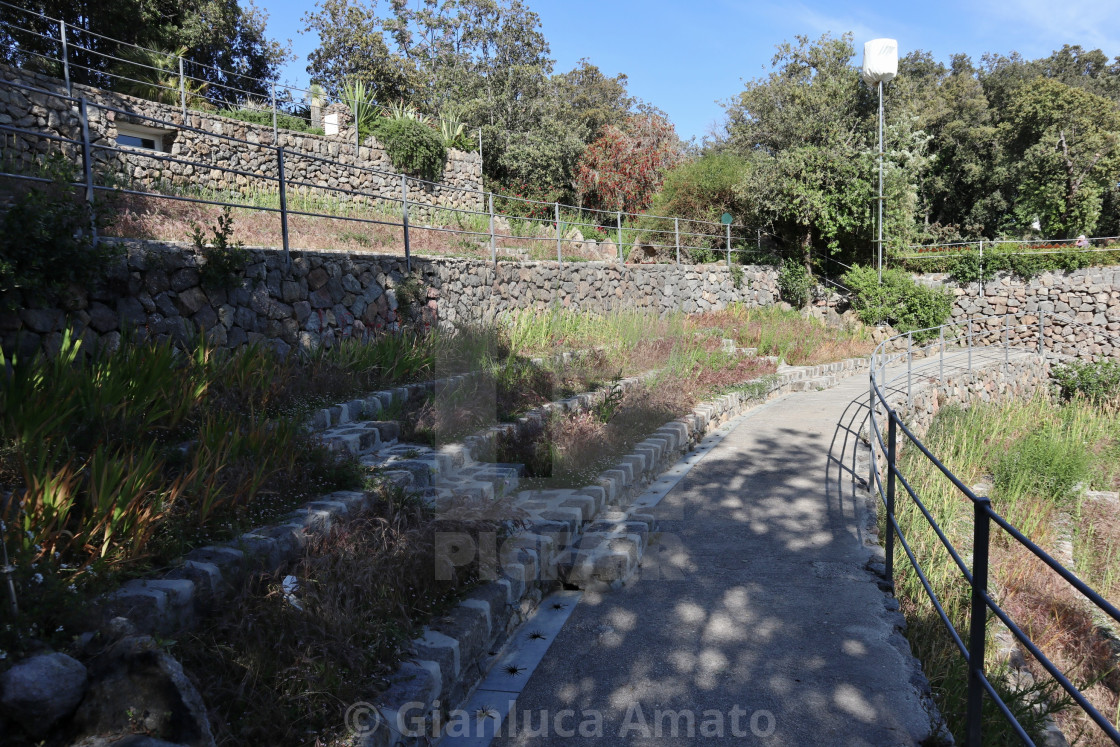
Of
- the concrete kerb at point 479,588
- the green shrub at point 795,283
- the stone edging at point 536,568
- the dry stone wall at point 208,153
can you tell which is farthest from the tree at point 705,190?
the concrete kerb at point 479,588

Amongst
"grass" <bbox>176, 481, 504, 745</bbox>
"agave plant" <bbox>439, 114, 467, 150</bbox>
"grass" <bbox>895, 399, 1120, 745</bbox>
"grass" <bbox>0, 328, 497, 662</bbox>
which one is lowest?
"grass" <bbox>895, 399, 1120, 745</bbox>

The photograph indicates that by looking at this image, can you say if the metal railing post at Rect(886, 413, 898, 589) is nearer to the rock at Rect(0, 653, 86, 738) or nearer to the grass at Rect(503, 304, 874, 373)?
the rock at Rect(0, 653, 86, 738)

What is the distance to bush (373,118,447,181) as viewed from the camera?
16812 millimetres

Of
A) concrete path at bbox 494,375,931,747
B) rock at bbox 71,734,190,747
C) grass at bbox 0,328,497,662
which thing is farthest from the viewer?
concrete path at bbox 494,375,931,747

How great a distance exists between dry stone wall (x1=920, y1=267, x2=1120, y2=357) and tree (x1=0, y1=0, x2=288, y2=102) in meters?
17.8

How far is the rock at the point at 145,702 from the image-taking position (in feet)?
7.02

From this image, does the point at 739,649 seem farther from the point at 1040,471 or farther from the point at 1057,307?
the point at 1057,307

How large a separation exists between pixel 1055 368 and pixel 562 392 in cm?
1489

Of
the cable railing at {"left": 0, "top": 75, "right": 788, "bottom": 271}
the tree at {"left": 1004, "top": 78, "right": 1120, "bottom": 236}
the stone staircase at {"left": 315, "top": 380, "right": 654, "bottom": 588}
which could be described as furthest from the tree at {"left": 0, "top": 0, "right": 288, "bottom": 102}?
the tree at {"left": 1004, "top": 78, "right": 1120, "bottom": 236}

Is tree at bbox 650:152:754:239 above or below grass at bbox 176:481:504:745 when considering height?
above

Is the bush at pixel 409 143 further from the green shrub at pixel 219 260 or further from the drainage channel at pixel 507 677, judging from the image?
the drainage channel at pixel 507 677

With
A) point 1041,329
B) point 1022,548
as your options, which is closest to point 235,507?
point 1022,548

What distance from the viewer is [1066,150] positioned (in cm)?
2383

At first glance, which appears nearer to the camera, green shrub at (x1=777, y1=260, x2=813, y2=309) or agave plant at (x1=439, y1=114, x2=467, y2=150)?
green shrub at (x1=777, y1=260, x2=813, y2=309)
